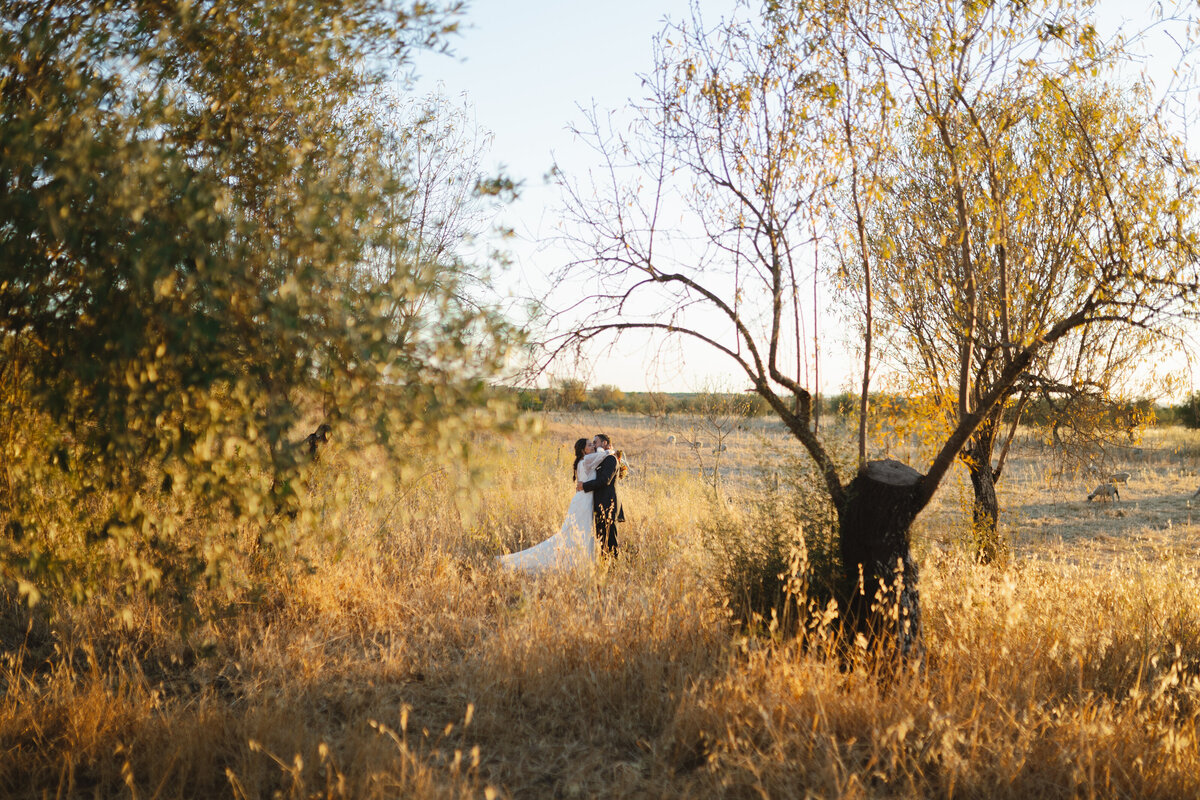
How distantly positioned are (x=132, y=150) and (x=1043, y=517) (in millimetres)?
15302

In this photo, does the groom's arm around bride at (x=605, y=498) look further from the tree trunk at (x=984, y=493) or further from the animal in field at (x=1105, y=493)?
the animal in field at (x=1105, y=493)

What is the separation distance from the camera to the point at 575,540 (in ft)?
26.9

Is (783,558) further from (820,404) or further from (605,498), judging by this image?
(605,498)

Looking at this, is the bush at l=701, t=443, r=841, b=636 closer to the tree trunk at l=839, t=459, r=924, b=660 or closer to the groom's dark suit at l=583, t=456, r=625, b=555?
the tree trunk at l=839, t=459, r=924, b=660

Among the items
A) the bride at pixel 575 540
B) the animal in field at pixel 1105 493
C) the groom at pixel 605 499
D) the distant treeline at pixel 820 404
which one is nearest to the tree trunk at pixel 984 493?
the distant treeline at pixel 820 404

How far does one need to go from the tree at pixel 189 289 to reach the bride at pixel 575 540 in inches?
162

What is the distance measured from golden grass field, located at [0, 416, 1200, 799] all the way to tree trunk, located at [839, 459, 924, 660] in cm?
31

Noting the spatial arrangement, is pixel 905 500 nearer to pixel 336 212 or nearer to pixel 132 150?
pixel 336 212

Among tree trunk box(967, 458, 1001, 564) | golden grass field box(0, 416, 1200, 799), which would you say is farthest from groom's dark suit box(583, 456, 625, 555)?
tree trunk box(967, 458, 1001, 564)

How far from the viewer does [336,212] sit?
3086 mm

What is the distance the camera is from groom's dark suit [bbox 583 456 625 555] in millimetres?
8680

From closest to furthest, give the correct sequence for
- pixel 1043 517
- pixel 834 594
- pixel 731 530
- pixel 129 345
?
pixel 129 345 → pixel 834 594 → pixel 731 530 → pixel 1043 517

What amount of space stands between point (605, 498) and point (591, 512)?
290mm

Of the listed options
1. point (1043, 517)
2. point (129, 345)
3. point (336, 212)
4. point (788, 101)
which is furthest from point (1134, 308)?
point (1043, 517)
